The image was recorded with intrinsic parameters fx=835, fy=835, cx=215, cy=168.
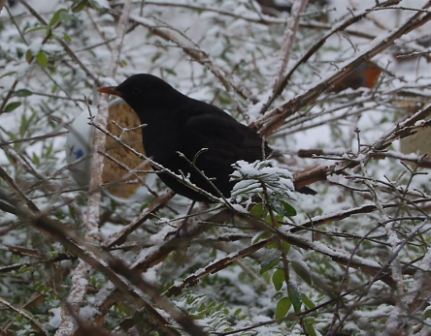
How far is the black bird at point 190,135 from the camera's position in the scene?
3.54 metres

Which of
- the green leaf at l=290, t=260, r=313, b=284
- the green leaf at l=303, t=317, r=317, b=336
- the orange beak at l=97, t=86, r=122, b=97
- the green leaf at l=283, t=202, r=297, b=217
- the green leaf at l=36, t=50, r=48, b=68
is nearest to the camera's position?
the green leaf at l=290, t=260, r=313, b=284

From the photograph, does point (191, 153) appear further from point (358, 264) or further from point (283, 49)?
point (358, 264)

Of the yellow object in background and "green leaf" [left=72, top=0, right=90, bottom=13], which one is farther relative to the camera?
"green leaf" [left=72, top=0, right=90, bottom=13]

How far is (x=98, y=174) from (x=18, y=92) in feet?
1.80

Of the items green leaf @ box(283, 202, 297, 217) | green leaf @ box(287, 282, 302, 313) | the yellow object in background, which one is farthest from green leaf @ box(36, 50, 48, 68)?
green leaf @ box(287, 282, 302, 313)

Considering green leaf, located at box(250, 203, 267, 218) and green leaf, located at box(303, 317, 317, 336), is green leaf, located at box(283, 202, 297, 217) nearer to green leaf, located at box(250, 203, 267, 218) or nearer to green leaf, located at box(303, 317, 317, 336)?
green leaf, located at box(250, 203, 267, 218)

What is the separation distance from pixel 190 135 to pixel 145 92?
35 cm

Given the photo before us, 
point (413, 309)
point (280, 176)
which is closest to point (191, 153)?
point (280, 176)

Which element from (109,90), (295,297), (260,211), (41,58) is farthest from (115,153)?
(295,297)

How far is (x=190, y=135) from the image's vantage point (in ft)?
12.0

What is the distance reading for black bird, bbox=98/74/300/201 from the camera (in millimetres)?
3535

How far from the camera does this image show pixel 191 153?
11.8ft

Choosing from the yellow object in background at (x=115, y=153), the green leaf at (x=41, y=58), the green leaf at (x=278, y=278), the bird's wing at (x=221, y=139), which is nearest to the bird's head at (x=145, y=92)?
the yellow object in background at (x=115, y=153)

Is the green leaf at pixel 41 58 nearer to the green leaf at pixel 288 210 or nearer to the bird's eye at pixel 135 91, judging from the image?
the bird's eye at pixel 135 91
